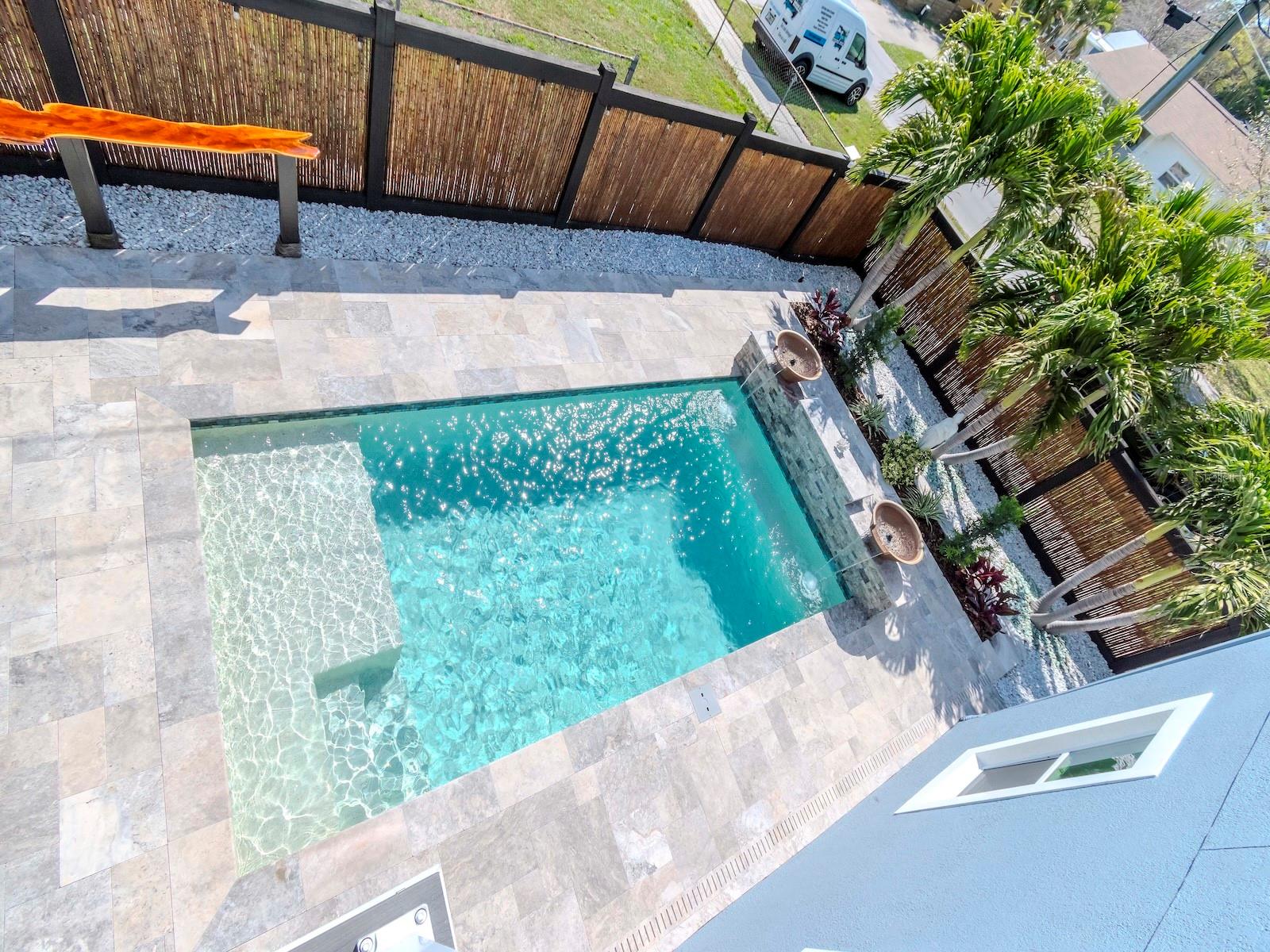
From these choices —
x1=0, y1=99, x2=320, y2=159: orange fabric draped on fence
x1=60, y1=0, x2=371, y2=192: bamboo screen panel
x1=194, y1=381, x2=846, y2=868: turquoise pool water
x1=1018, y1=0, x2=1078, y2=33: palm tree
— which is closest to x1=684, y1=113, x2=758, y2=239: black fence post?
x1=194, y1=381, x2=846, y2=868: turquoise pool water

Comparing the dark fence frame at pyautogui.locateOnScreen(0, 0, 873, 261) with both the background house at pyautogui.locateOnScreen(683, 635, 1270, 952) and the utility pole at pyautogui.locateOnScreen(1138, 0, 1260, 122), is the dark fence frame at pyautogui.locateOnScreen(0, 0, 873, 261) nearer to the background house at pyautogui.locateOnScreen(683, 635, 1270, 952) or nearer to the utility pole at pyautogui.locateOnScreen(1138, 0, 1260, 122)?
the utility pole at pyautogui.locateOnScreen(1138, 0, 1260, 122)

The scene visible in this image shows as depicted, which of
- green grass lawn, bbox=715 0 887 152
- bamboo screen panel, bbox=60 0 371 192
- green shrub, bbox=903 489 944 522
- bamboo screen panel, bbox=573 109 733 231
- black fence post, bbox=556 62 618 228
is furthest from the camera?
green grass lawn, bbox=715 0 887 152

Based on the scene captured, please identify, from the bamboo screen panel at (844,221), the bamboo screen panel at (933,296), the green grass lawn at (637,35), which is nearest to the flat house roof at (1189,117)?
the bamboo screen panel at (844,221)

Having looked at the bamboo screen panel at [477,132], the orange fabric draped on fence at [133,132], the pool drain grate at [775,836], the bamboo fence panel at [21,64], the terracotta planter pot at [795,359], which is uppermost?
the bamboo screen panel at [477,132]

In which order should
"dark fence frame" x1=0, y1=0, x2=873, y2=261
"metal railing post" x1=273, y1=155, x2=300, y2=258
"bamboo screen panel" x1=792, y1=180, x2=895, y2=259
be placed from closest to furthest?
1. "dark fence frame" x1=0, y1=0, x2=873, y2=261
2. "metal railing post" x1=273, y1=155, x2=300, y2=258
3. "bamboo screen panel" x1=792, y1=180, x2=895, y2=259

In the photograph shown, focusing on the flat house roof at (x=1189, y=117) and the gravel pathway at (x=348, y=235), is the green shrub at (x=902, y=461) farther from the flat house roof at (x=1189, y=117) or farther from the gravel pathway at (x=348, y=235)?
the flat house roof at (x=1189, y=117)

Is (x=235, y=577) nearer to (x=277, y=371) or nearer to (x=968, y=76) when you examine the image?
(x=277, y=371)

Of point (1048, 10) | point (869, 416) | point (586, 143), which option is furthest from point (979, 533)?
point (1048, 10)
